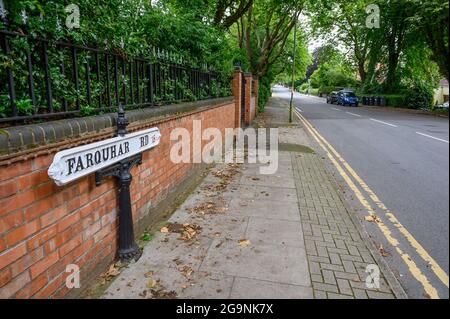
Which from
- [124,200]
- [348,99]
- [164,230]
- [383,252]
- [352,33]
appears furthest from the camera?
[352,33]

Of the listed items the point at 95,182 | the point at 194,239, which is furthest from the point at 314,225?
the point at 95,182

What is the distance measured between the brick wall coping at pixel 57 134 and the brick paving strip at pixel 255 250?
1410mm

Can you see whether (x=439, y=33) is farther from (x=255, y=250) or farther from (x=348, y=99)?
(x=348, y=99)

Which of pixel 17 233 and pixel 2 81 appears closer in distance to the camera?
pixel 17 233

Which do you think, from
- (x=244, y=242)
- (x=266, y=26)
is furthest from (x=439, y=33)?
(x=266, y=26)

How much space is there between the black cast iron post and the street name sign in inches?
3.4

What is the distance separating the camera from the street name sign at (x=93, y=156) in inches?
96.7

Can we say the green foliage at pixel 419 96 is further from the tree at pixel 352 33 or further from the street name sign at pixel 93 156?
the street name sign at pixel 93 156

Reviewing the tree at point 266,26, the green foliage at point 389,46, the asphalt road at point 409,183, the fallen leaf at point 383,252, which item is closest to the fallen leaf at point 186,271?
the asphalt road at point 409,183

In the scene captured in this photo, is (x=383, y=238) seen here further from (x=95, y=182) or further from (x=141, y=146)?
(x=95, y=182)

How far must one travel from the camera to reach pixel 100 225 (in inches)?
130

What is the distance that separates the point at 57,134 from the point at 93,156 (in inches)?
14.8

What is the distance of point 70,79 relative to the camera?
131 inches
